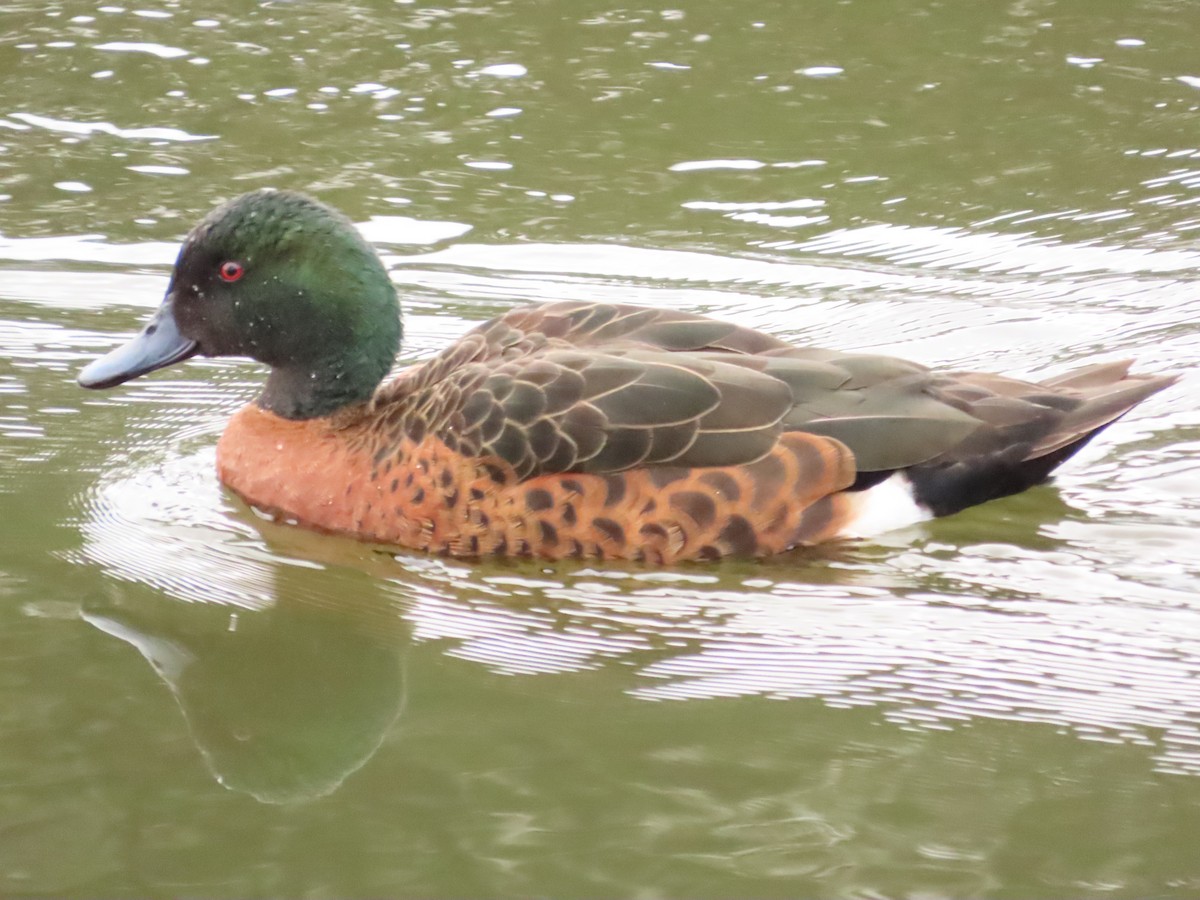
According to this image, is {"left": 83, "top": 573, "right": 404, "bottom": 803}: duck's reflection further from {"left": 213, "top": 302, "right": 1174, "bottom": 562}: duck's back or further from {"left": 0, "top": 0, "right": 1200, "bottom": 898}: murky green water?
{"left": 213, "top": 302, "right": 1174, "bottom": 562}: duck's back

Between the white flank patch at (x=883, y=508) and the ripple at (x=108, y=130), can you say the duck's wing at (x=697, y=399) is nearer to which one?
the white flank patch at (x=883, y=508)

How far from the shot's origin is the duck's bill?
6238 millimetres

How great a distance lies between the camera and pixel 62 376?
7.27 m

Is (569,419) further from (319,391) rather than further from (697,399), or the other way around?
(319,391)

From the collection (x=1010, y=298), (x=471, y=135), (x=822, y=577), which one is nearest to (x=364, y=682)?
(x=822, y=577)

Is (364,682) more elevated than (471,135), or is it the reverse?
(471,135)

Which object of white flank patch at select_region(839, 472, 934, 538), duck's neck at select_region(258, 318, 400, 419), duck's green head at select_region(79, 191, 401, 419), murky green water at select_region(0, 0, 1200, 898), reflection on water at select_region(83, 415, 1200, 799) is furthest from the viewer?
duck's neck at select_region(258, 318, 400, 419)

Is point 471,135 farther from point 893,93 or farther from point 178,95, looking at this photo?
point 893,93

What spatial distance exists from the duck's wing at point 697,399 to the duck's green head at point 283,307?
27 cm

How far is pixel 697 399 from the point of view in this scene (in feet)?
18.7

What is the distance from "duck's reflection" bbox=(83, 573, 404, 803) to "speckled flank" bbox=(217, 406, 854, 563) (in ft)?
1.42

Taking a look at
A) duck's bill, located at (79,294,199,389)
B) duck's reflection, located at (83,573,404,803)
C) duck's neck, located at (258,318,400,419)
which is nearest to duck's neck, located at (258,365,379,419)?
duck's neck, located at (258,318,400,419)

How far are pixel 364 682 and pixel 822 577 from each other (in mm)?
1522

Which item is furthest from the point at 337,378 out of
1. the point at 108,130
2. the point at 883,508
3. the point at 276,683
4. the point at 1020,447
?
the point at 108,130
